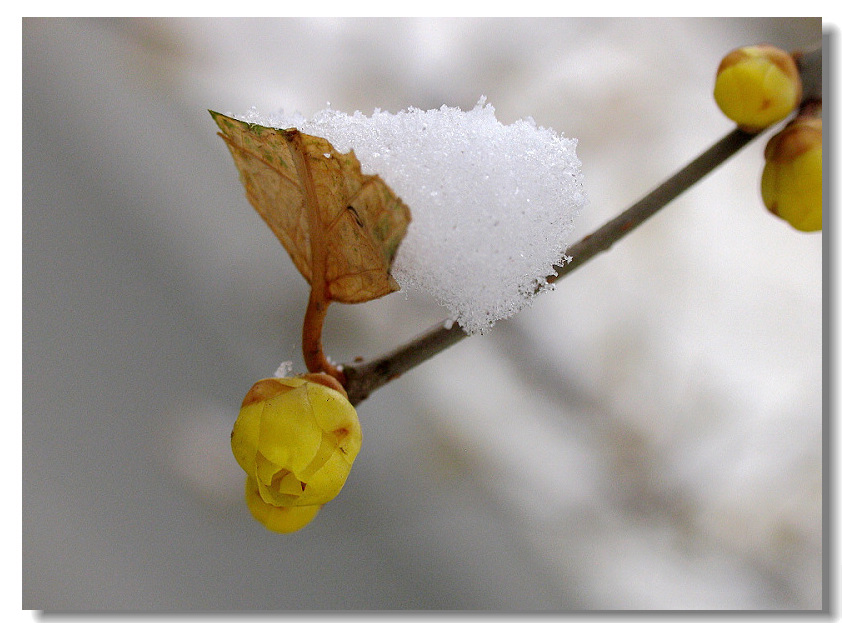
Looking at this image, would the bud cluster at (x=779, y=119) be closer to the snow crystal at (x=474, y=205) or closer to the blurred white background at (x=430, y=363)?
the snow crystal at (x=474, y=205)

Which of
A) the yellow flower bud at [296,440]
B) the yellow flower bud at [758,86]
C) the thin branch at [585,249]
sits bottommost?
the yellow flower bud at [296,440]

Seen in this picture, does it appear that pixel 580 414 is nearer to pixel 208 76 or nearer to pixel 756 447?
pixel 756 447

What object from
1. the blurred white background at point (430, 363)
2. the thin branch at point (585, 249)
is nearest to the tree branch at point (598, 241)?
the thin branch at point (585, 249)

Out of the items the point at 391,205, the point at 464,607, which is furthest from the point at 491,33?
the point at 464,607

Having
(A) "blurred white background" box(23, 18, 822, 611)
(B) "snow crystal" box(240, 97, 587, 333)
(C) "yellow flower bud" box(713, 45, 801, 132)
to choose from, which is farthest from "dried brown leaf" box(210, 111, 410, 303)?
(A) "blurred white background" box(23, 18, 822, 611)

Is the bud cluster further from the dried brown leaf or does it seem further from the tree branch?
the dried brown leaf

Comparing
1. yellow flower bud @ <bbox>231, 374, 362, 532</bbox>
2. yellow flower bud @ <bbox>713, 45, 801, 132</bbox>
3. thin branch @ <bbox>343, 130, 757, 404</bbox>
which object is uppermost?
yellow flower bud @ <bbox>713, 45, 801, 132</bbox>
